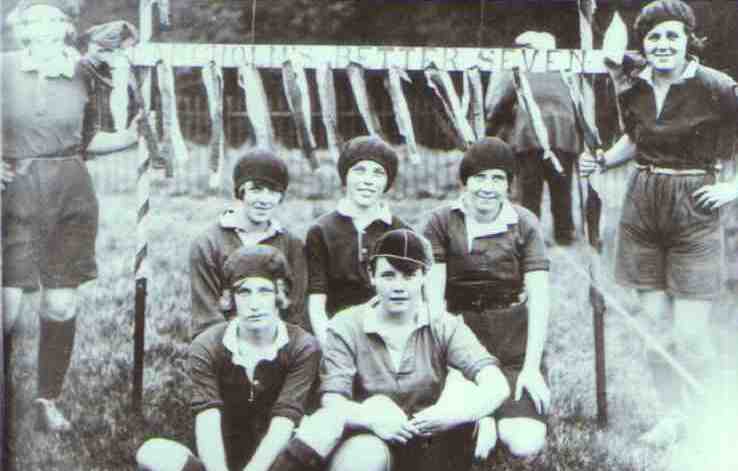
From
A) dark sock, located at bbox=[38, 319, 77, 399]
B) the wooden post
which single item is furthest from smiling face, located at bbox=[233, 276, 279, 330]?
the wooden post

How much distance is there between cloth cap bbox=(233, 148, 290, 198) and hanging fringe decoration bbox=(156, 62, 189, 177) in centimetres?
33

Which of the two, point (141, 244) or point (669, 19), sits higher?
point (669, 19)

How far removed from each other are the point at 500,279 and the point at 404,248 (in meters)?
0.52

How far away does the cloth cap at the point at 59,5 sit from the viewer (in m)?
3.42

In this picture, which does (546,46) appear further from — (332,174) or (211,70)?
(211,70)

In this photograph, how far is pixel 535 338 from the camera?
333 cm

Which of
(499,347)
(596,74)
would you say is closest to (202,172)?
(499,347)

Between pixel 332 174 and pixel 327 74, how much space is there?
1.32ft

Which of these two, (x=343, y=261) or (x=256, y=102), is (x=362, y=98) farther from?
(x=343, y=261)

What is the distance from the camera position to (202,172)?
138 inches

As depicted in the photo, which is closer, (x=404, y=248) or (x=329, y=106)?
(x=404, y=248)

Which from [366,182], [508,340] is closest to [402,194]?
[366,182]

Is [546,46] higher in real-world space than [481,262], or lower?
higher

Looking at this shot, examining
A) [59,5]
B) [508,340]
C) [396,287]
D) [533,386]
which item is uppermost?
[59,5]
